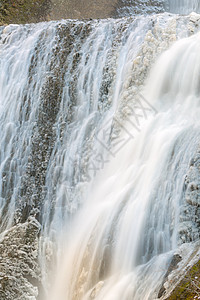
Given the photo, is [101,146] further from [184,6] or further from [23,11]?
[184,6]

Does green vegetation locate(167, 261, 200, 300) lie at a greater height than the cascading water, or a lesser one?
lesser

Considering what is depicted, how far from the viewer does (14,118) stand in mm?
10539

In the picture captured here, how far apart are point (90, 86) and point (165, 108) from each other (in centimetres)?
216

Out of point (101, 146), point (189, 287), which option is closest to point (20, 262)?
point (101, 146)

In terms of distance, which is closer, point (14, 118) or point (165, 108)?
point (165, 108)

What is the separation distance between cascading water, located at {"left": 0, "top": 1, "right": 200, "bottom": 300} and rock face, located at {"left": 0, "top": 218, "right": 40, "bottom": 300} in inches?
5.3

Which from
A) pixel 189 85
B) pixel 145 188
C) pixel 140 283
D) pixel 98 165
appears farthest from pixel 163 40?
pixel 140 283

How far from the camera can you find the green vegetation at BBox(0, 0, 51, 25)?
1631 cm

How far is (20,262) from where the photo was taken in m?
8.30

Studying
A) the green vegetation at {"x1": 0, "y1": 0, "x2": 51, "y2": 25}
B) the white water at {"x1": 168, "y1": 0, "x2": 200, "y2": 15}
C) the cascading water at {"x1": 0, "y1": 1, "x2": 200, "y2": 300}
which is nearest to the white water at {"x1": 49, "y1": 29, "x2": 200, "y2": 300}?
the cascading water at {"x1": 0, "y1": 1, "x2": 200, "y2": 300}

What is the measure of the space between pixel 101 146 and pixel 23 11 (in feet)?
31.2

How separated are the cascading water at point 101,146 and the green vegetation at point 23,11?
4.57 m

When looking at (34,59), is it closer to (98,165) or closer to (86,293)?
(98,165)

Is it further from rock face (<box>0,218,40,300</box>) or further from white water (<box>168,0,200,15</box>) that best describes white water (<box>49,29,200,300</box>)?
white water (<box>168,0,200,15</box>)
